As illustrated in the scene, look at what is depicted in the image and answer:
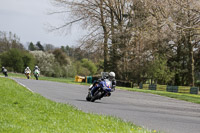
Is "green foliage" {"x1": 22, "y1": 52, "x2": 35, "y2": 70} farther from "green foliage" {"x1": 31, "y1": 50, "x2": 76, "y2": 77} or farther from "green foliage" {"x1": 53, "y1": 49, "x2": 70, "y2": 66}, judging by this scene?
"green foliage" {"x1": 53, "y1": 49, "x2": 70, "y2": 66}

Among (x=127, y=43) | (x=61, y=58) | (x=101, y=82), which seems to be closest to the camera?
(x=101, y=82)

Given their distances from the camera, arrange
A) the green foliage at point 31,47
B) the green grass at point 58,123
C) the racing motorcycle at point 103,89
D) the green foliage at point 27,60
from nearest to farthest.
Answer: the green grass at point 58,123, the racing motorcycle at point 103,89, the green foliage at point 27,60, the green foliage at point 31,47

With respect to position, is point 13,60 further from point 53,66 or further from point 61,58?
point 61,58

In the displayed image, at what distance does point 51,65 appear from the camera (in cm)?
10681

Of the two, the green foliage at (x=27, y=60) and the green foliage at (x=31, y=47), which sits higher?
the green foliage at (x=31, y=47)

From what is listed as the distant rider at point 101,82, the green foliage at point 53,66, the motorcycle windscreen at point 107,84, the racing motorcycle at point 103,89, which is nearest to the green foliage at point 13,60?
the green foliage at point 53,66

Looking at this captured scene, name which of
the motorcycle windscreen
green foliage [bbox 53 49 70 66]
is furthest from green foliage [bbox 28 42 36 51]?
the motorcycle windscreen

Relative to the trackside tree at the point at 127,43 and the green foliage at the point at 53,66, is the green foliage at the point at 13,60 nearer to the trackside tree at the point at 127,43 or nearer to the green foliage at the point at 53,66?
the green foliage at the point at 53,66

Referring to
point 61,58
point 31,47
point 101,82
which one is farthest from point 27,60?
point 31,47

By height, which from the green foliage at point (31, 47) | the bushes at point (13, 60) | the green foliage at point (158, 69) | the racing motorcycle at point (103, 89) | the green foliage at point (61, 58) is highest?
the green foliage at point (31, 47)

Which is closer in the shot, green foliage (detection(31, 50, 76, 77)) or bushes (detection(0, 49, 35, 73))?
bushes (detection(0, 49, 35, 73))

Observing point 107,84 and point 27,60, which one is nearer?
→ point 107,84

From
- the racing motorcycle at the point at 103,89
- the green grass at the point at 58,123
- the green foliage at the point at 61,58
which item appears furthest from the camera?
the green foliage at the point at 61,58

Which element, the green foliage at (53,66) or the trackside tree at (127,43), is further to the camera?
the green foliage at (53,66)
